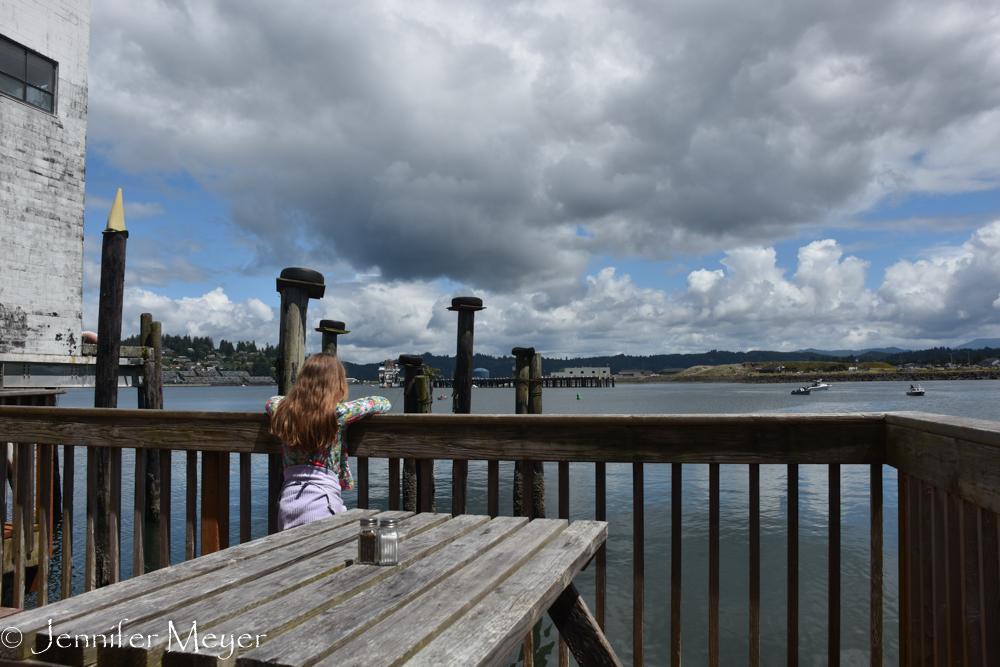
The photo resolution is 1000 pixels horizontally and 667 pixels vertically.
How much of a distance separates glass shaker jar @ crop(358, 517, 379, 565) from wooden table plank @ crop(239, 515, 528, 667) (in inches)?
1.8

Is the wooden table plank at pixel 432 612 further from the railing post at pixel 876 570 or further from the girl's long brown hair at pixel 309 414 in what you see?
the railing post at pixel 876 570

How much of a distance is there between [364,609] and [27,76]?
14.1 meters

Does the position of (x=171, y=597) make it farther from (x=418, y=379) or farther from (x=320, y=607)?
(x=418, y=379)

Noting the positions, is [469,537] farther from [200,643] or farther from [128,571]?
[128,571]

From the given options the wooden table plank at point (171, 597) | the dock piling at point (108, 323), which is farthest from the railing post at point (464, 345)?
the wooden table plank at point (171, 597)

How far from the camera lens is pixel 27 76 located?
37.0 ft

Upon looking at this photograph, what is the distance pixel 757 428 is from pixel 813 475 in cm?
1818

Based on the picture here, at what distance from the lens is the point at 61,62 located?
11797 millimetres

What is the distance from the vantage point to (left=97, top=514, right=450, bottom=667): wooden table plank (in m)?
1.11

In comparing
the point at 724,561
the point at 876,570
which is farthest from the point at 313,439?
the point at 724,561

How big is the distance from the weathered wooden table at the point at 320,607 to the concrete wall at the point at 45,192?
A: 1144 centimetres

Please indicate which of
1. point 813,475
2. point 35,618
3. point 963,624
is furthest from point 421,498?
point 813,475

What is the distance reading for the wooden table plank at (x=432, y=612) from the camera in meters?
1.11

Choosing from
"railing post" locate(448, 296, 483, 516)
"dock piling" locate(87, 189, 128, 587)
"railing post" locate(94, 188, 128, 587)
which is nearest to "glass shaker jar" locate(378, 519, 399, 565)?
"railing post" locate(448, 296, 483, 516)
